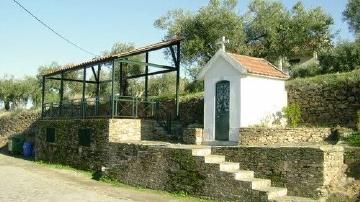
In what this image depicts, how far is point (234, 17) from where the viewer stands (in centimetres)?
2945

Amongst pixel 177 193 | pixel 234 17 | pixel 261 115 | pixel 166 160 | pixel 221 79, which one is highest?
pixel 234 17

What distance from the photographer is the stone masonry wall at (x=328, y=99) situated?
16.1 metres

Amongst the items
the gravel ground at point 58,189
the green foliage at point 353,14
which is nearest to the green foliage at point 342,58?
the green foliage at point 353,14

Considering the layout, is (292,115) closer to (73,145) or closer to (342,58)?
(342,58)

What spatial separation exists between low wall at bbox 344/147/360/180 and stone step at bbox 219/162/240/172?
9.93ft

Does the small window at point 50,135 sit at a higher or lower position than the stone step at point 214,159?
higher

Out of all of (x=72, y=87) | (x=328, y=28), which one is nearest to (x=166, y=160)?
(x=328, y=28)

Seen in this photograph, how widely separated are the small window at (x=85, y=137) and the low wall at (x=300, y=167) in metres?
8.19

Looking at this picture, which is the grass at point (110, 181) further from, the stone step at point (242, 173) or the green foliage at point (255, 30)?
the green foliage at point (255, 30)

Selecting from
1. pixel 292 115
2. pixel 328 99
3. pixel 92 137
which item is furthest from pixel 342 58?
pixel 92 137

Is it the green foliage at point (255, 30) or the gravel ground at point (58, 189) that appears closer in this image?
the gravel ground at point (58, 189)

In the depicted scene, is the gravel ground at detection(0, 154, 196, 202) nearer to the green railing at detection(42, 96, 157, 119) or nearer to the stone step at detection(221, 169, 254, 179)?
the stone step at detection(221, 169, 254, 179)

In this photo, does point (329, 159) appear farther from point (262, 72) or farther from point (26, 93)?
point (26, 93)

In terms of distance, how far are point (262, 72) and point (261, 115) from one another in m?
1.58
